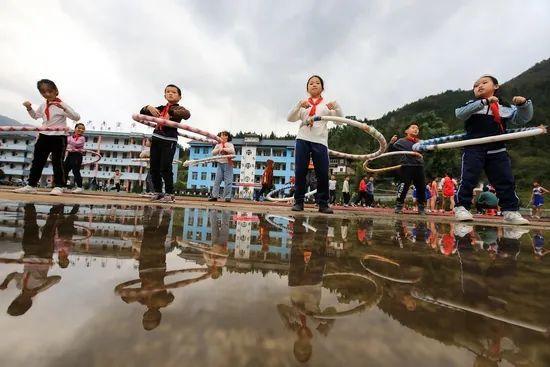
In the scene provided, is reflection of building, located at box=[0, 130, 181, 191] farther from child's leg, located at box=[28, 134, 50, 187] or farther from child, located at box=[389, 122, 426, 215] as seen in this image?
child, located at box=[389, 122, 426, 215]

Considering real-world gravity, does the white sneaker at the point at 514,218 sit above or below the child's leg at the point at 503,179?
below

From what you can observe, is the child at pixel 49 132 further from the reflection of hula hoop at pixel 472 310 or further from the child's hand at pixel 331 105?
the reflection of hula hoop at pixel 472 310

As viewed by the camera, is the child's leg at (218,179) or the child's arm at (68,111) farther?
the child's leg at (218,179)

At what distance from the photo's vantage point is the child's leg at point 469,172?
417cm

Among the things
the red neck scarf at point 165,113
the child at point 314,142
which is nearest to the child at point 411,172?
the child at point 314,142

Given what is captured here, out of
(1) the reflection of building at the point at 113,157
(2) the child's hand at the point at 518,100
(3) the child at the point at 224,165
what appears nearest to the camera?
(2) the child's hand at the point at 518,100

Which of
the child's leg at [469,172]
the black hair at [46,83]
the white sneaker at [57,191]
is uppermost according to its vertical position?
the black hair at [46,83]

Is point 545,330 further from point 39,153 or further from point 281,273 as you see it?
point 39,153

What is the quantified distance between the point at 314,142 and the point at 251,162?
59.3 m

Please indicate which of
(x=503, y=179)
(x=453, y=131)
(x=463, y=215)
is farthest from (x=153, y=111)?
(x=453, y=131)

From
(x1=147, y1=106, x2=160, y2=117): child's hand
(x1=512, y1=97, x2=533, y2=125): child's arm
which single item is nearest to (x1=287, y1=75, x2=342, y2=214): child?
(x1=512, y1=97, x2=533, y2=125): child's arm

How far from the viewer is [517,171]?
68438 mm

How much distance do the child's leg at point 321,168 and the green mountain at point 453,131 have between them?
33.2 ft

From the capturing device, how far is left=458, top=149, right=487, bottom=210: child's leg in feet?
13.7
